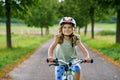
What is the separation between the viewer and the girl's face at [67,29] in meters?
7.45

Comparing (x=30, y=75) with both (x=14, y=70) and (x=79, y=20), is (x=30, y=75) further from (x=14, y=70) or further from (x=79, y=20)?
(x=79, y=20)

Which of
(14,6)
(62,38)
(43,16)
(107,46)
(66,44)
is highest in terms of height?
(14,6)

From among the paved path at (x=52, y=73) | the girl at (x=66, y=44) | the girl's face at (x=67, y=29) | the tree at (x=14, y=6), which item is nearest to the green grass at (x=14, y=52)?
the paved path at (x=52, y=73)

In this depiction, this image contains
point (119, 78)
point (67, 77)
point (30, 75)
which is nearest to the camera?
point (67, 77)

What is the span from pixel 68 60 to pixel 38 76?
24.6 ft

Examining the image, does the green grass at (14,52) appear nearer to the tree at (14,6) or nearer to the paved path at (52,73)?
the paved path at (52,73)

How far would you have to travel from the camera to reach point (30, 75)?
15.3 metres

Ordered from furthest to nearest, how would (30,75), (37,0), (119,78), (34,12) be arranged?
(34,12) < (37,0) < (30,75) < (119,78)

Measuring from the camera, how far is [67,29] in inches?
294

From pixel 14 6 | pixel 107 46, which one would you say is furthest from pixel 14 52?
pixel 107 46

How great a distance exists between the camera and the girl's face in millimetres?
7453

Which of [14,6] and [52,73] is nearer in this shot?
[52,73]

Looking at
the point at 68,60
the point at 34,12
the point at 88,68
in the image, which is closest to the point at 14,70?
the point at 88,68

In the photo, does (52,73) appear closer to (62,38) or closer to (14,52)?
(62,38)
